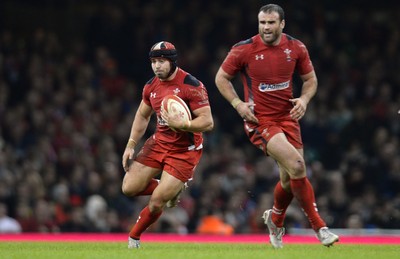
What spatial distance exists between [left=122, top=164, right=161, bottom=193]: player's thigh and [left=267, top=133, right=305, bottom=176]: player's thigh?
128cm

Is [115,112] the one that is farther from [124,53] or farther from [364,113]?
[364,113]

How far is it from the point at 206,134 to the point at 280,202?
7878 mm

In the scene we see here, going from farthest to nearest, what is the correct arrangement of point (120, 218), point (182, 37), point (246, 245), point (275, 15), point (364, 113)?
point (182, 37)
point (364, 113)
point (120, 218)
point (246, 245)
point (275, 15)

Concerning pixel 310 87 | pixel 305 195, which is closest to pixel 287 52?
pixel 310 87

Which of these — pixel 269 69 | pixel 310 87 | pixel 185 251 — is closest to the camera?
pixel 185 251

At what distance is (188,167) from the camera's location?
1115 centimetres

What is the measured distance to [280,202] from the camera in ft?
37.0

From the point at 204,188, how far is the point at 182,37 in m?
4.11

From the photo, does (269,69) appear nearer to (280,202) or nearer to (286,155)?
(286,155)

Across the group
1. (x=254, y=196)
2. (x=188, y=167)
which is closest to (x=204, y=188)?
(x=254, y=196)

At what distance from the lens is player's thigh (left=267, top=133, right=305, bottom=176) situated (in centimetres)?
1066

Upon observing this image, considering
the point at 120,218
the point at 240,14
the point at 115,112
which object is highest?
the point at 240,14

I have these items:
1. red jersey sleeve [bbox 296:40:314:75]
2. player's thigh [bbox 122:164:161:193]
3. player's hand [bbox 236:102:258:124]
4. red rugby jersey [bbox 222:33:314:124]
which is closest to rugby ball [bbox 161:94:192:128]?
player's hand [bbox 236:102:258:124]

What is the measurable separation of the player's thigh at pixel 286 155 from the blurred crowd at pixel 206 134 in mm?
5839
